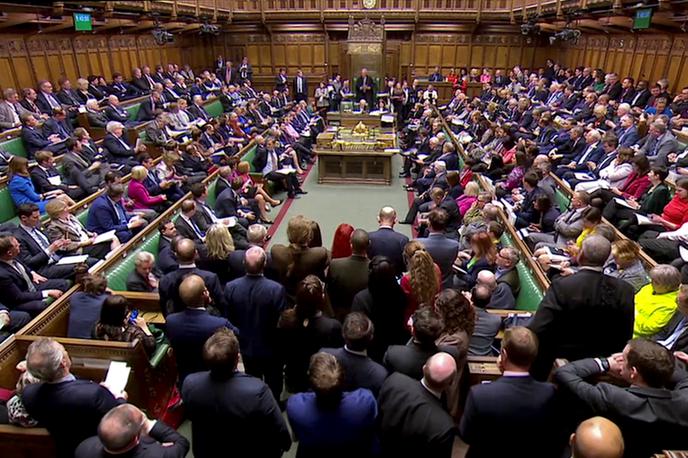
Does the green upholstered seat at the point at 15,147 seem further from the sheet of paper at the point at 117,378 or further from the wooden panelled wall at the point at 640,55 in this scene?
the wooden panelled wall at the point at 640,55

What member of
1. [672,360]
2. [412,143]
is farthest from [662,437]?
[412,143]

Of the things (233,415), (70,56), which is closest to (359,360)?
(233,415)

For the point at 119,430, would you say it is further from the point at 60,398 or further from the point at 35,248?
the point at 35,248

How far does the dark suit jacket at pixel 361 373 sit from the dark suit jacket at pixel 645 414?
3.20ft

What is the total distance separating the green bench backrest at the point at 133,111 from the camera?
10.8 m

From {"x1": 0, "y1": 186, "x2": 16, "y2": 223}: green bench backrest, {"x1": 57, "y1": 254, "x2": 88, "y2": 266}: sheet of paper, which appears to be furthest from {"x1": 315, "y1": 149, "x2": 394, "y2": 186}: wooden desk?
{"x1": 57, "y1": 254, "x2": 88, "y2": 266}: sheet of paper

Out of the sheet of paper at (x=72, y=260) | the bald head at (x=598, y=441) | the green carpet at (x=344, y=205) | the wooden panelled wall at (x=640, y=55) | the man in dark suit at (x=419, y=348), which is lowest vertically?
the green carpet at (x=344, y=205)

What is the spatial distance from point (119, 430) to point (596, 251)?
247 centimetres

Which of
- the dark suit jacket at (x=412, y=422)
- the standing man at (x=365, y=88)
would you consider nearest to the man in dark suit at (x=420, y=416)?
the dark suit jacket at (x=412, y=422)

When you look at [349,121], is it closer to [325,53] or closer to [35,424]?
[325,53]

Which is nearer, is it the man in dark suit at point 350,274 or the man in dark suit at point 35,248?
the man in dark suit at point 350,274

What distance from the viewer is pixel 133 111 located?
11.0 meters

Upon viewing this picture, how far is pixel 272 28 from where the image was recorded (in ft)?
60.1

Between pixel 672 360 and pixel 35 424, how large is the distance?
313cm
